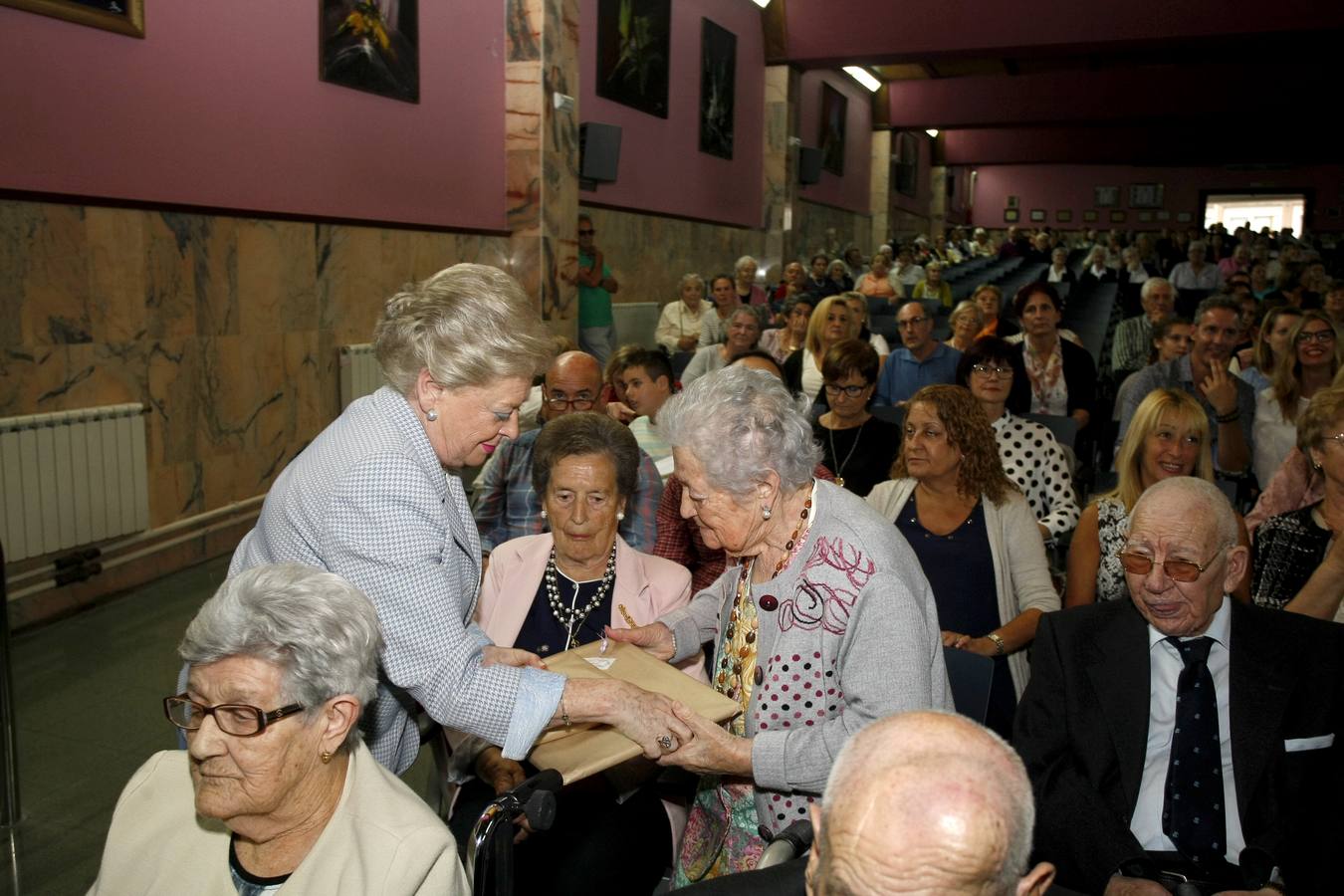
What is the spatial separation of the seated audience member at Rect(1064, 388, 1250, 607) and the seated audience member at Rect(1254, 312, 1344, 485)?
1.64m

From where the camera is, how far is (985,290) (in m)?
8.31

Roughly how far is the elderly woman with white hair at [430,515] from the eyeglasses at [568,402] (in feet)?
6.95

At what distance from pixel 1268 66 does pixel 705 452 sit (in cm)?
2073

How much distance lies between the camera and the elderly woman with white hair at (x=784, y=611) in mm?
1934

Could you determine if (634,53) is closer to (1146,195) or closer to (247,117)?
(247,117)

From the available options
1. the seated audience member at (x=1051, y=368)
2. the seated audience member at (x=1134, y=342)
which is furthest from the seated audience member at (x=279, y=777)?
the seated audience member at (x=1134, y=342)

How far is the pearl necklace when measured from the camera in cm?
284

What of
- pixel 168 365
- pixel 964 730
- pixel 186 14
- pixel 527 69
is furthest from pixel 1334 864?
pixel 527 69

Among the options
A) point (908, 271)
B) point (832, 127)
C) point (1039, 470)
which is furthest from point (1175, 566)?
point (832, 127)

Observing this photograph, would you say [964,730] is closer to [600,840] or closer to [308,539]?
[308,539]

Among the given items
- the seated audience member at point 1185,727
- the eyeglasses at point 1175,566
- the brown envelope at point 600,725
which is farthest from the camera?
the eyeglasses at point 1175,566

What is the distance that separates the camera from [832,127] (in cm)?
1902

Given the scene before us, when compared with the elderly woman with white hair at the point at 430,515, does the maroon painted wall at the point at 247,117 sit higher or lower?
higher

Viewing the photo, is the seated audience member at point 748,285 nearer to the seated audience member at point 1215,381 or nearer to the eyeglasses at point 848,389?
the seated audience member at point 1215,381
